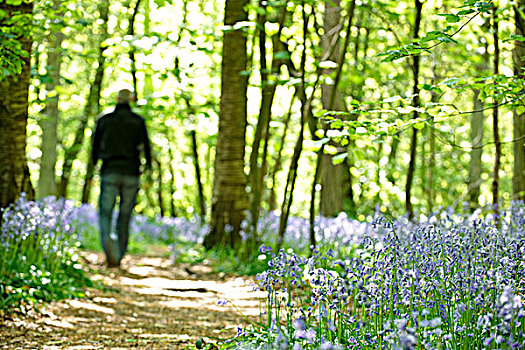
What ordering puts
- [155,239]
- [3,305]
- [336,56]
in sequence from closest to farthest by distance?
[3,305], [336,56], [155,239]

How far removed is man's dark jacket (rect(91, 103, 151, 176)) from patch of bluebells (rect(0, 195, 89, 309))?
159 centimetres

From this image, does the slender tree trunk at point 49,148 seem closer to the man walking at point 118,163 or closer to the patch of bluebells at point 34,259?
the man walking at point 118,163

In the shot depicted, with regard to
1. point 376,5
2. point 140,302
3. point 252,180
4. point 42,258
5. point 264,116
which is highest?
point 376,5

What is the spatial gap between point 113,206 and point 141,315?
10.0 ft

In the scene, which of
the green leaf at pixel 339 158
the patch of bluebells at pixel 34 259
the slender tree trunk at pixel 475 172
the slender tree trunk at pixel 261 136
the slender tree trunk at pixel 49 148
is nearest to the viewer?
the green leaf at pixel 339 158

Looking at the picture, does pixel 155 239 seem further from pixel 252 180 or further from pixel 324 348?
pixel 324 348

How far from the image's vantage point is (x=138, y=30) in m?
20.4

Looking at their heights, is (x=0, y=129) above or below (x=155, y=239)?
above

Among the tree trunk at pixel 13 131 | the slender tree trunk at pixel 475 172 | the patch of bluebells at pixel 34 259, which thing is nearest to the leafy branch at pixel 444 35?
the patch of bluebells at pixel 34 259

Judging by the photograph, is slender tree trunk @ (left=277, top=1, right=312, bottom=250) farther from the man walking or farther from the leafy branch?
the leafy branch

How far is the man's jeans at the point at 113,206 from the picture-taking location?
806cm

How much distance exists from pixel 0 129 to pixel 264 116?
12.9 ft

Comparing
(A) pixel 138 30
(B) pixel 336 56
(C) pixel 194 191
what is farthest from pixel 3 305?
(C) pixel 194 191

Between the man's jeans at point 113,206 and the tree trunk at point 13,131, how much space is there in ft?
5.57
